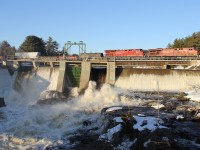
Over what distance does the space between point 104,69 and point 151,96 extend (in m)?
12.5

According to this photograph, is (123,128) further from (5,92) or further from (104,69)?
(5,92)

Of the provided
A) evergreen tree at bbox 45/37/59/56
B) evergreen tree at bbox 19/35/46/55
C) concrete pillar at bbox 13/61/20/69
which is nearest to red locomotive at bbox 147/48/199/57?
concrete pillar at bbox 13/61/20/69

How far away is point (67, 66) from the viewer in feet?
168

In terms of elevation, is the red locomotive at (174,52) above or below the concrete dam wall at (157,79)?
above

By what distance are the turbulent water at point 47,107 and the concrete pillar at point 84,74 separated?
148cm

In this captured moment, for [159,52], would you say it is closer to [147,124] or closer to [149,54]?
[149,54]

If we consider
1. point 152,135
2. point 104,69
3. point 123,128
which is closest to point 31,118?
point 123,128

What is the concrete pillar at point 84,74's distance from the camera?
46.9 meters

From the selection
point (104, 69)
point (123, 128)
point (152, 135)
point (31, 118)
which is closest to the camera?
point (152, 135)

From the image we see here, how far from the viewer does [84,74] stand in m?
47.8

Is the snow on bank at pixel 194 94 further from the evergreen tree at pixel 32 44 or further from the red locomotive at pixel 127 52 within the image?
the evergreen tree at pixel 32 44

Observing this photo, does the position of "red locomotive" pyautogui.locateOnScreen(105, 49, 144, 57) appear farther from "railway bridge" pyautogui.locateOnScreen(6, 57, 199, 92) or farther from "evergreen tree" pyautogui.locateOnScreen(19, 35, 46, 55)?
"evergreen tree" pyautogui.locateOnScreen(19, 35, 46, 55)

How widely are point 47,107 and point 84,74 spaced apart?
11.3 metres

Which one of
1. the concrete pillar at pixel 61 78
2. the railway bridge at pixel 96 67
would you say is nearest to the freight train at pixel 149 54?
the railway bridge at pixel 96 67
